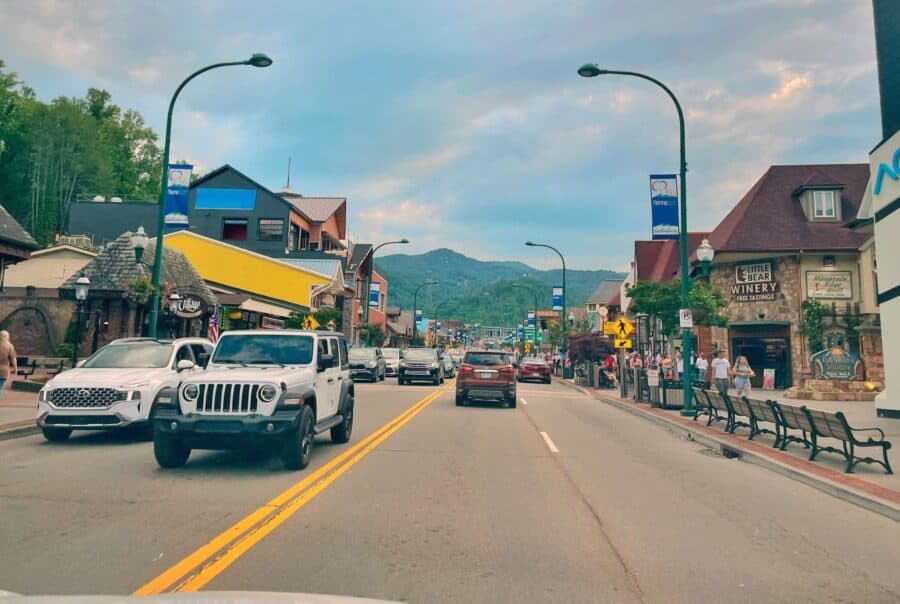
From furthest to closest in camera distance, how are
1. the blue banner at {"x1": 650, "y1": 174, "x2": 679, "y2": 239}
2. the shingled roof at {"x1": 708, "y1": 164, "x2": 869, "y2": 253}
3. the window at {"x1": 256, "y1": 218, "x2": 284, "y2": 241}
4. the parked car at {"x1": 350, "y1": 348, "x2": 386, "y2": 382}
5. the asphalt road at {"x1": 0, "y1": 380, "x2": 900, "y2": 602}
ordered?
the window at {"x1": 256, "y1": 218, "x2": 284, "y2": 241}, the shingled roof at {"x1": 708, "y1": 164, "x2": 869, "y2": 253}, the parked car at {"x1": 350, "y1": 348, "x2": 386, "y2": 382}, the blue banner at {"x1": 650, "y1": 174, "x2": 679, "y2": 239}, the asphalt road at {"x1": 0, "y1": 380, "x2": 900, "y2": 602}

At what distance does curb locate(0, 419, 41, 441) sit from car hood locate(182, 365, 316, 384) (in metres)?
4.96

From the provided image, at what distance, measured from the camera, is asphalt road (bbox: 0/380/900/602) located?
453 cm

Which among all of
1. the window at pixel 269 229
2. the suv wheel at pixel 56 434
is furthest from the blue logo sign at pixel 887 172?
the window at pixel 269 229

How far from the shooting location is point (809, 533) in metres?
6.28

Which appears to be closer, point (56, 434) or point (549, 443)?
point (56, 434)

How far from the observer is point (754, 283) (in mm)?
33281

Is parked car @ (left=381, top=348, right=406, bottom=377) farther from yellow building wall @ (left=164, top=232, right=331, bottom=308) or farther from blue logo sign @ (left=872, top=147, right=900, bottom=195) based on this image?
blue logo sign @ (left=872, top=147, right=900, bottom=195)

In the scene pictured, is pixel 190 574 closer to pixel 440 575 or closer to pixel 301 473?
pixel 440 575

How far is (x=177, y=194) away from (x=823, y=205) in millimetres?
32306

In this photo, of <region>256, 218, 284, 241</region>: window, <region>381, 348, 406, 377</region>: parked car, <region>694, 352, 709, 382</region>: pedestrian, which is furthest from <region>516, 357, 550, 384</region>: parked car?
<region>256, 218, 284, 241</region>: window

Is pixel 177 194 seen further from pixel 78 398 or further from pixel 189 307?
pixel 78 398

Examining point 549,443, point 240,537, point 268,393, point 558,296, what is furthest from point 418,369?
point 240,537

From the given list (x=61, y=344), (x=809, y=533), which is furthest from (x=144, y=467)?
(x=61, y=344)

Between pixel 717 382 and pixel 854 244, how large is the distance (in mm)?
17821
